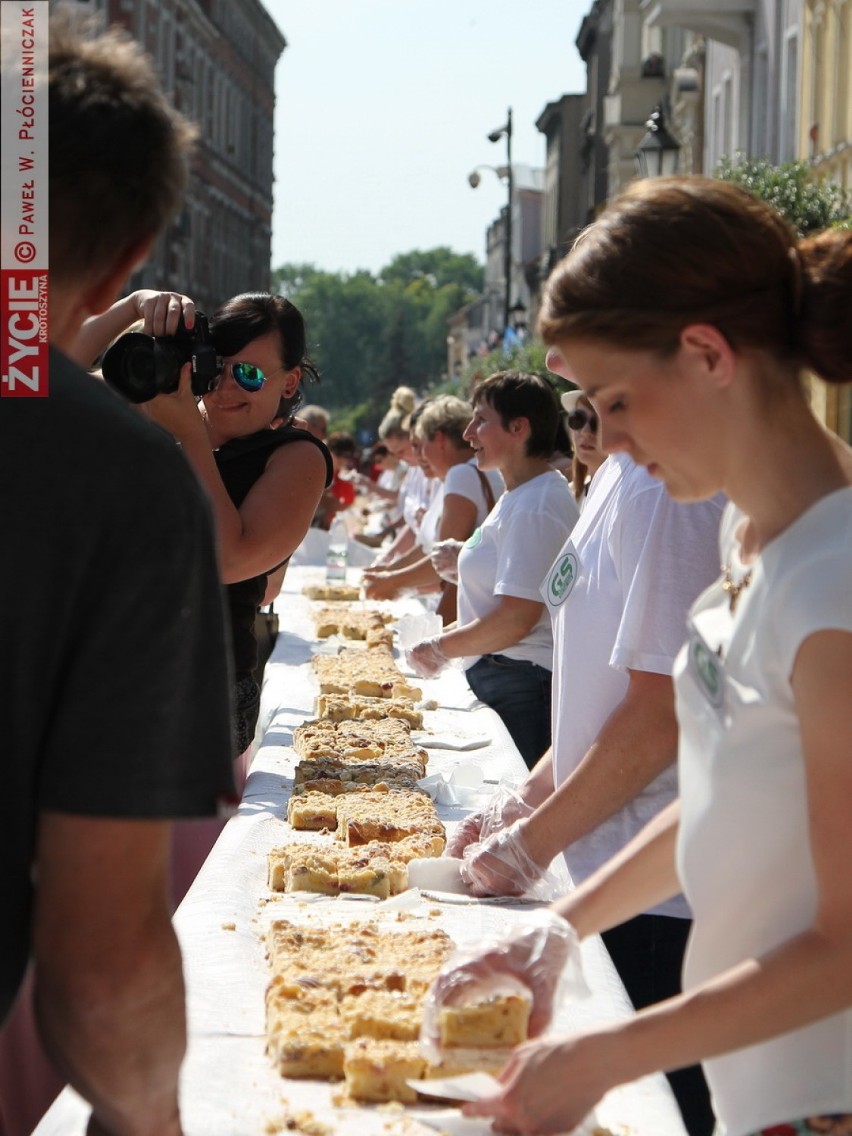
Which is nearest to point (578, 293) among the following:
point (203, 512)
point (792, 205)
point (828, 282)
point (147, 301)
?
point (828, 282)

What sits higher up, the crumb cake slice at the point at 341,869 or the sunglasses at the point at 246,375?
the sunglasses at the point at 246,375

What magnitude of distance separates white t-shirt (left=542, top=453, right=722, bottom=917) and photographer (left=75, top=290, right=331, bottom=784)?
2.91 feet

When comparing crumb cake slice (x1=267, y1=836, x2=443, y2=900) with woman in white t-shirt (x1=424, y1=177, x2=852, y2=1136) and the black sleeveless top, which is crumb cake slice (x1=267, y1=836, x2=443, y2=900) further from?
woman in white t-shirt (x1=424, y1=177, x2=852, y2=1136)

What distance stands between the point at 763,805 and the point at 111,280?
32.6 inches

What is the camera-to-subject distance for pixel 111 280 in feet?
4.88

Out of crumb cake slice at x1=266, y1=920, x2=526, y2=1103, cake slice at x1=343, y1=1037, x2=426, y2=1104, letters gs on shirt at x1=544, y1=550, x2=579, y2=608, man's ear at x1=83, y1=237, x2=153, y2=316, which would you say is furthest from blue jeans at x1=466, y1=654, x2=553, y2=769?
man's ear at x1=83, y1=237, x2=153, y2=316

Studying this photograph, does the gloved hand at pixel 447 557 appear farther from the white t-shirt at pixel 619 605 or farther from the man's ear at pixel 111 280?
the man's ear at pixel 111 280

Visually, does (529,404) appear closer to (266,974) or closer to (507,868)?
(507,868)

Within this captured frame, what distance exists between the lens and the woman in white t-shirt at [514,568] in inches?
184

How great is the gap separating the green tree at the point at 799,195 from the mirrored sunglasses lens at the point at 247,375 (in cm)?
1253

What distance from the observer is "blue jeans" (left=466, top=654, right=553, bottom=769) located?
4902 millimetres

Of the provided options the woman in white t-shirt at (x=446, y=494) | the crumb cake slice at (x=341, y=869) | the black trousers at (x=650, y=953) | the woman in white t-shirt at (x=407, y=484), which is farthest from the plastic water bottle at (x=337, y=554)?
the black trousers at (x=650, y=953)

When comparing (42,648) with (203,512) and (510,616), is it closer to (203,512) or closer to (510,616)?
(203,512)

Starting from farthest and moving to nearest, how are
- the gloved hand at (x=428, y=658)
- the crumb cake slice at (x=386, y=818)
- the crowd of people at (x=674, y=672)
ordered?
the gloved hand at (x=428, y=658) → the crumb cake slice at (x=386, y=818) → the crowd of people at (x=674, y=672)
